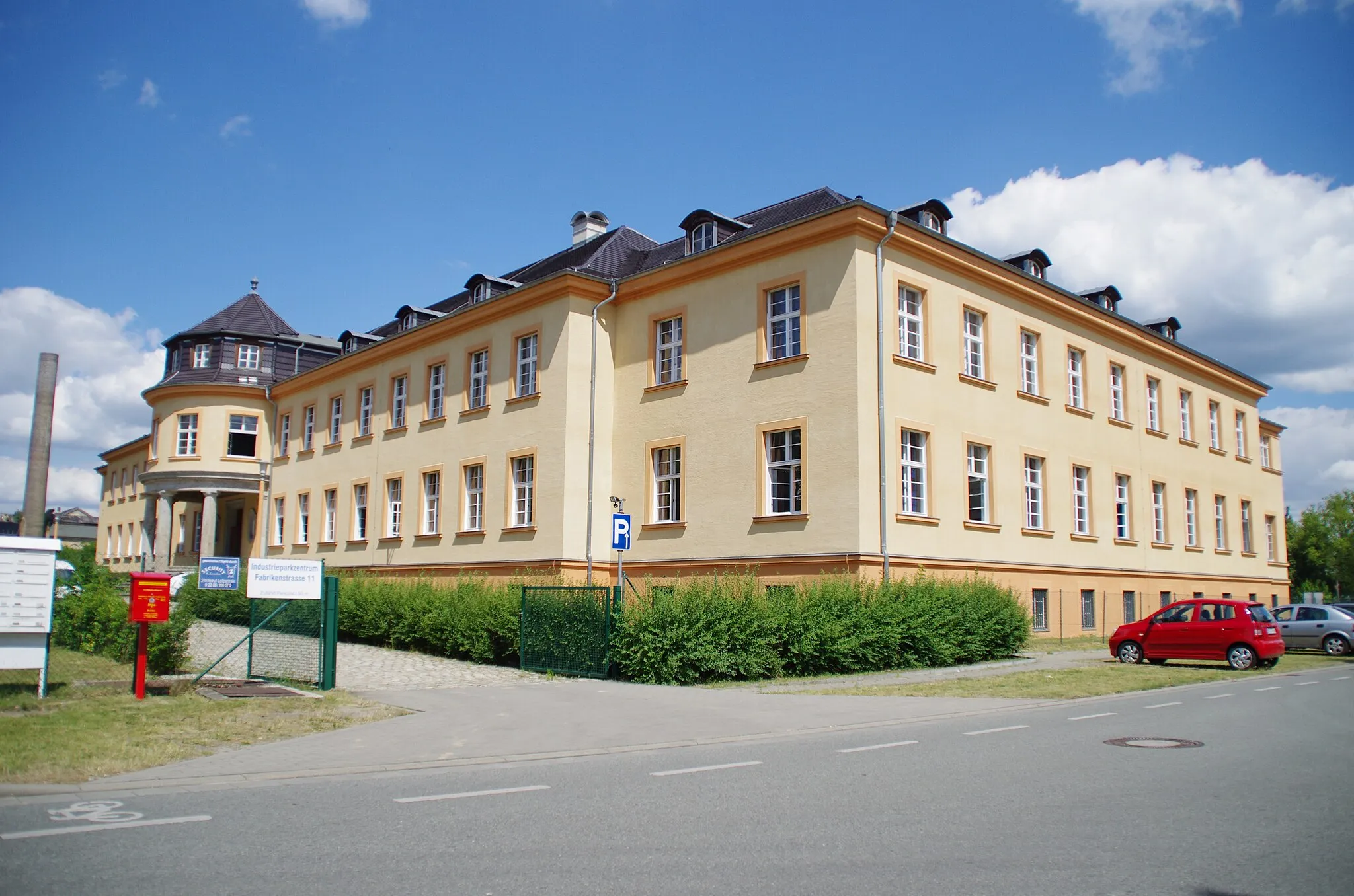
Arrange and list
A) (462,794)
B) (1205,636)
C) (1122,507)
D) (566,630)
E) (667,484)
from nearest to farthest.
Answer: (462,794)
(566,630)
(1205,636)
(667,484)
(1122,507)

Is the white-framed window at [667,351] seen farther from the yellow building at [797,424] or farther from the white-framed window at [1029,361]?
the white-framed window at [1029,361]

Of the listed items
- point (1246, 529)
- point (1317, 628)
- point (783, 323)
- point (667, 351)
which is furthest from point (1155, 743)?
point (1246, 529)

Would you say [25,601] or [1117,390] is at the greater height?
[1117,390]

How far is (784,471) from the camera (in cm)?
2469

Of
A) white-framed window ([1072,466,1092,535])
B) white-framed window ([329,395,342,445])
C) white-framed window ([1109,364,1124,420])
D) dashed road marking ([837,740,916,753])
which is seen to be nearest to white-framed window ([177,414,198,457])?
white-framed window ([329,395,342,445])

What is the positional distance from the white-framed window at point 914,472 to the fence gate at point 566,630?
8.63 meters

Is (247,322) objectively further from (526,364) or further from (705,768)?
(705,768)

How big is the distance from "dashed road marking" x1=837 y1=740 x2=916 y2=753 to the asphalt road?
0.19 feet

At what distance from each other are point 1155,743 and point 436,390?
88.3ft

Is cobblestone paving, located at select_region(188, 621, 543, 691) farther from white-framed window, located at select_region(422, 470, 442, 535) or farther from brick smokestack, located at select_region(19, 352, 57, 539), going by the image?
white-framed window, located at select_region(422, 470, 442, 535)

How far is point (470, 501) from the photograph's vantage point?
105ft

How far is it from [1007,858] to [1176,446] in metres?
33.0

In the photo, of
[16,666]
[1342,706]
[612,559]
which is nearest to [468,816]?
[16,666]

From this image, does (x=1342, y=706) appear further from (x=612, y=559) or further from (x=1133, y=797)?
(x=612, y=559)
